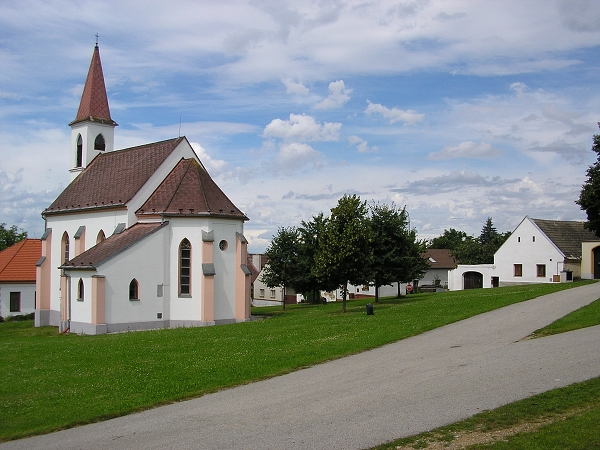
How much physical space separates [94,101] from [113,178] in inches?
344

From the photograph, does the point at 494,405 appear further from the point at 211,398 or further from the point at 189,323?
the point at 189,323

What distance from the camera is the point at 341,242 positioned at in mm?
27531

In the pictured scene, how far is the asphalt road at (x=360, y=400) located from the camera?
9.33m

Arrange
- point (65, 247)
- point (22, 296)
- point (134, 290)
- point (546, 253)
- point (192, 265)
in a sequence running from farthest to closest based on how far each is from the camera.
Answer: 1. point (22, 296)
2. point (546, 253)
3. point (65, 247)
4. point (192, 265)
5. point (134, 290)

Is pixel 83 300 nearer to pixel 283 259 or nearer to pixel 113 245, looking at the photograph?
pixel 113 245

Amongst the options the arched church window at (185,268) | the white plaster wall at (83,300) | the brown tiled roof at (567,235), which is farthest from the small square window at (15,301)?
the brown tiled roof at (567,235)

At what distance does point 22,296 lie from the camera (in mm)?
51594

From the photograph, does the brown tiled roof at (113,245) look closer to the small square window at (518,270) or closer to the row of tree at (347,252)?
the row of tree at (347,252)

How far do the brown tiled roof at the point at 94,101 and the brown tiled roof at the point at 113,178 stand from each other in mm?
2966

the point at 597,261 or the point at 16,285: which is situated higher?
the point at 597,261

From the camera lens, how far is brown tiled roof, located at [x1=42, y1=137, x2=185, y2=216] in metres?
35.7

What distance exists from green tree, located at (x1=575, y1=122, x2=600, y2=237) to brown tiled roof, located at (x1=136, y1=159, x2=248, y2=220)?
1882 centimetres

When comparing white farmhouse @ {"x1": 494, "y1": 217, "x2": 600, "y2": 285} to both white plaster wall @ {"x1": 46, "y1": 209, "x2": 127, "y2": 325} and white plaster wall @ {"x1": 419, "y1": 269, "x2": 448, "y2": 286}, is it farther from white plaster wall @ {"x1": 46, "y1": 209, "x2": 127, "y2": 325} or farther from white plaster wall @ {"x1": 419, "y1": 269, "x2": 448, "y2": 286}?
white plaster wall @ {"x1": 46, "y1": 209, "x2": 127, "y2": 325}

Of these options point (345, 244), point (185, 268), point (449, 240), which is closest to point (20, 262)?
point (185, 268)
